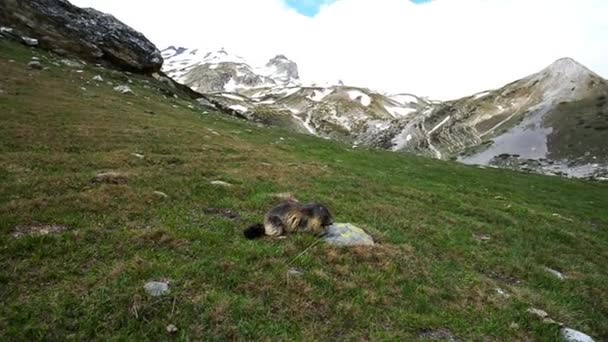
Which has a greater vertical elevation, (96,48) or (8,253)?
(96,48)

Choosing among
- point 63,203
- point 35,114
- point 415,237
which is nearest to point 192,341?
point 63,203

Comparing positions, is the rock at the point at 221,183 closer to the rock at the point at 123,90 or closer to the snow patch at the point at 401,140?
the rock at the point at 123,90

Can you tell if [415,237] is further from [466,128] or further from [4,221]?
[466,128]

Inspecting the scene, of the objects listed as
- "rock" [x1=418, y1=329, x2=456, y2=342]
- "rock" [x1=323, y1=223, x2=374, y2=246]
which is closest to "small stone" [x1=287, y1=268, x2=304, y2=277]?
"rock" [x1=323, y1=223, x2=374, y2=246]

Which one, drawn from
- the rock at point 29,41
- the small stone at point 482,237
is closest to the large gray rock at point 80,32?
the rock at point 29,41

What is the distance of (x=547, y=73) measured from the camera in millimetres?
180500

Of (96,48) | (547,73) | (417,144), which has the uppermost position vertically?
(547,73)

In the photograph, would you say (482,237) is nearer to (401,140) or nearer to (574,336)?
(574,336)

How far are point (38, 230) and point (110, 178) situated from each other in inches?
230

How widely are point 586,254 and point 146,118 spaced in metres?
32.8

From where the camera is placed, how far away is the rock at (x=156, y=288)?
9908mm

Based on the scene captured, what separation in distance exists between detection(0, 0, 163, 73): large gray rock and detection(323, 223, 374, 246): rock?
56747 millimetres

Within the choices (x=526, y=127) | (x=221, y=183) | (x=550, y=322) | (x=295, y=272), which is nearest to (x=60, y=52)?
(x=221, y=183)

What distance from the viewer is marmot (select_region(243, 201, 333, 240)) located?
575 inches
